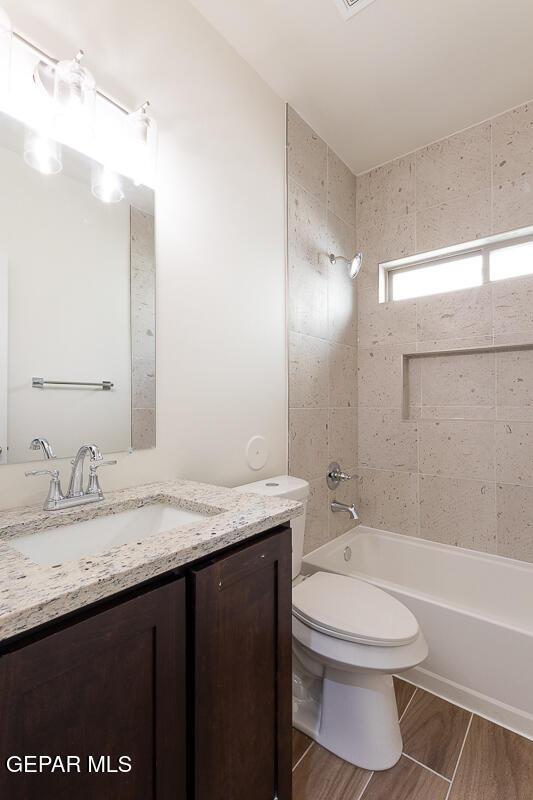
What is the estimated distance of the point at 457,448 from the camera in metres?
2.12

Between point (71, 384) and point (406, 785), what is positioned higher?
point (71, 384)

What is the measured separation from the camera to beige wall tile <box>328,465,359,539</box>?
218cm

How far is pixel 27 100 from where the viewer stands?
3.25 ft

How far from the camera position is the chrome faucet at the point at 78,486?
37.6 inches

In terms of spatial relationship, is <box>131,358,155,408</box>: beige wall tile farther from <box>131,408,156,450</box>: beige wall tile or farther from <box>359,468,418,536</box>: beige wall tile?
<box>359,468,418,536</box>: beige wall tile

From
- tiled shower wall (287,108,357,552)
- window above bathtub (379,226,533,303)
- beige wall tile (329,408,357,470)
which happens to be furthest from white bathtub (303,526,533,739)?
window above bathtub (379,226,533,303)

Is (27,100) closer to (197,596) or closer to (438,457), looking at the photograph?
(197,596)

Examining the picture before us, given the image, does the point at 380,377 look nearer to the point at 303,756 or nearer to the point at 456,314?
the point at 456,314

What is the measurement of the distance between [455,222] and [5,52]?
210cm

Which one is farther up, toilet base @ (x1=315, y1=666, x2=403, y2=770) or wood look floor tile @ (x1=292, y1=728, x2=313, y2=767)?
toilet base @ (x1=315, y1=666, x2=403, y2=770)

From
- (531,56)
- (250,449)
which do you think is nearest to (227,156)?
(250,449)

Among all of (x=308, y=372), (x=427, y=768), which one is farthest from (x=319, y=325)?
(x=427, y=768)

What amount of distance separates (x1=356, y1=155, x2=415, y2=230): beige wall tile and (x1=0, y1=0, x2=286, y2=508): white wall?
2.76 feet

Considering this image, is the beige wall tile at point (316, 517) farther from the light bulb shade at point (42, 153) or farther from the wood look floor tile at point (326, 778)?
the light bulb shade at point (42, 153)
